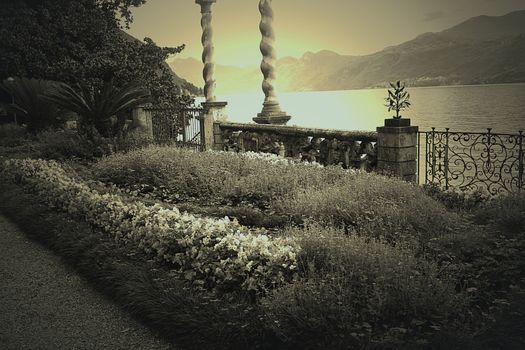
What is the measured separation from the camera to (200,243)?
5.12 m

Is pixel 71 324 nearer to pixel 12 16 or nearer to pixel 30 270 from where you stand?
pixel 30 270

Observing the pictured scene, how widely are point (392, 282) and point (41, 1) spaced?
2075cm

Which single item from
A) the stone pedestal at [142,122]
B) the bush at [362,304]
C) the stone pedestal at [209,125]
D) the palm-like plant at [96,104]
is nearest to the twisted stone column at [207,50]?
the stone pedestal at [209,125]

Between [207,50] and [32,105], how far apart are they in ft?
18.9

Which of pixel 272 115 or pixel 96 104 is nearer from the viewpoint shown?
pixel 96 104

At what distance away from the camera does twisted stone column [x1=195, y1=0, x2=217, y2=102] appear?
621 inches

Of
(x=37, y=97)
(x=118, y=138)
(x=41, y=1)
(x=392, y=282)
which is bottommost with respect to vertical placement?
(x=392, y=282)

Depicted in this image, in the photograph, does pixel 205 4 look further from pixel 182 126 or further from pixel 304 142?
pixel 304 142

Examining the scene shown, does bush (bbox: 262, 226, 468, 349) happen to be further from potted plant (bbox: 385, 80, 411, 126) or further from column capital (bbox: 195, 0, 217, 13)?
column capital (bbox: 195, 0, 217, 13)

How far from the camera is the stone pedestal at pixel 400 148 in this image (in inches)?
354

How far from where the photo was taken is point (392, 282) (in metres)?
4.30

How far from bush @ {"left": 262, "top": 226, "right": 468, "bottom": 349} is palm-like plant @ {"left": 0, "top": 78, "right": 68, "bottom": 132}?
1420 cm

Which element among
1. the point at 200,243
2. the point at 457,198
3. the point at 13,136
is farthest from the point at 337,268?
the point at 13,136

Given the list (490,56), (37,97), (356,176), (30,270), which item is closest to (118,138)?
(37,97)
